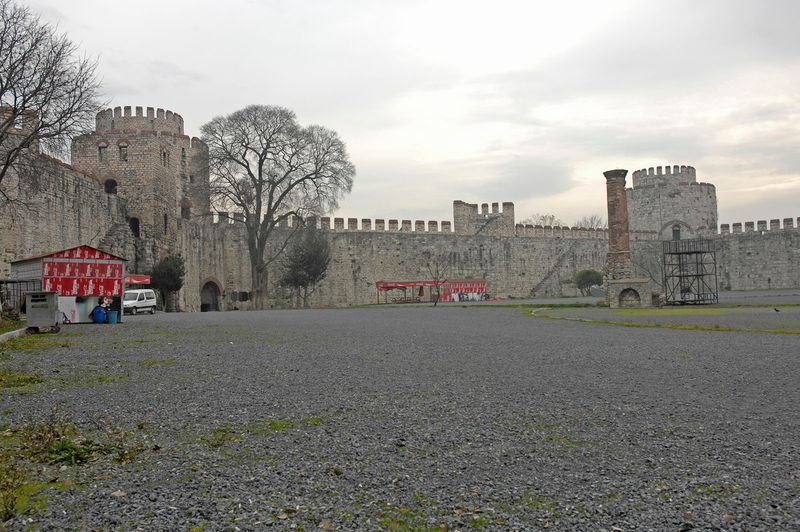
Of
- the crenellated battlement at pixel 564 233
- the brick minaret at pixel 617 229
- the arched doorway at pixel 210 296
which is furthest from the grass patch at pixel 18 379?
the crenellated battlement at pixel 564 233

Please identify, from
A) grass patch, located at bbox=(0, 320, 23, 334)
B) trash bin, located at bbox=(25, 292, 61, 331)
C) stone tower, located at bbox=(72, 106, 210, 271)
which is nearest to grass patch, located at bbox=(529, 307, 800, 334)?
trash bin, located at bbox=(25, 292, 61, 331)

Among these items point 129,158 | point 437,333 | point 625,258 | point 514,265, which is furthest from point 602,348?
point 514,265

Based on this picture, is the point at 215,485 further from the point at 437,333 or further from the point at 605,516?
the point at 437,333

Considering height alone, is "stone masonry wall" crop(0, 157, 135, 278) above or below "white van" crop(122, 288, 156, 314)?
above

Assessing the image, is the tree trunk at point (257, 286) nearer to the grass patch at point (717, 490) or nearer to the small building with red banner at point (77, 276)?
the small building with red banner at point (77, 276)

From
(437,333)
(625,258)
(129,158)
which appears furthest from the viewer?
(129,158)

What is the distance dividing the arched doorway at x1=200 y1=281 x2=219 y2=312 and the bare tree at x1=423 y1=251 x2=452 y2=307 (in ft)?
40.0

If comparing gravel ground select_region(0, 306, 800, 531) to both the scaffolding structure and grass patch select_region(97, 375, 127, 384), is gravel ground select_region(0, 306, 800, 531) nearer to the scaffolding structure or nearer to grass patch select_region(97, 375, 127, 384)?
grass patch select_region(97, 375, 127, 384)

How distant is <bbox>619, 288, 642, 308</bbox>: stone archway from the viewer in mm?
24234

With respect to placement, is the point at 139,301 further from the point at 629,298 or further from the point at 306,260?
the point at 629,298

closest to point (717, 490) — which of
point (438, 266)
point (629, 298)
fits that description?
point (629, 298)

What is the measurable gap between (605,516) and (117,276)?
17143mm

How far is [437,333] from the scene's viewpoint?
510 inches

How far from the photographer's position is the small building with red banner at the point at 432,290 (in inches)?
1487
